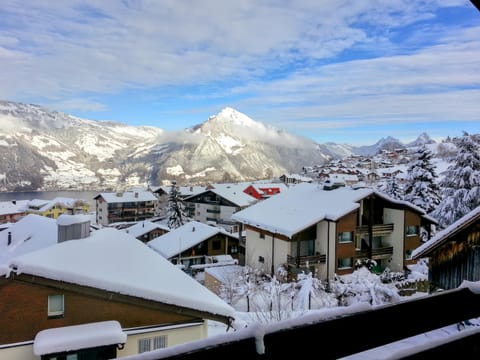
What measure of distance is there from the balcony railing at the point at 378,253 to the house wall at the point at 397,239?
1.44 feet

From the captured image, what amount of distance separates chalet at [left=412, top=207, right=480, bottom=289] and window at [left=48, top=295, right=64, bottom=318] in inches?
318

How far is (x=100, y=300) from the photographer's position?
788 cm

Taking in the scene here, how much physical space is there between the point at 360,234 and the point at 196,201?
34.2 metres

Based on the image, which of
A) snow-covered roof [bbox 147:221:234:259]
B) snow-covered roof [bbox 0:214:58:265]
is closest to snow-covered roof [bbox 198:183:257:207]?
snow-covered roof [bbox 147:221:234:259]

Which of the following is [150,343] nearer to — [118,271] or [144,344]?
[144,344]

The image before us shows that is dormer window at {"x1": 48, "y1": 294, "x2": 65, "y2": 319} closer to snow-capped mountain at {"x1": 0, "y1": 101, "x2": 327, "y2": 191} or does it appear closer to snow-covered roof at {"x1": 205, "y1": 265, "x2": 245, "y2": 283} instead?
snow-covered roof at {"x1": 205, "y1": 265, "x2": 245, "y2": 283}

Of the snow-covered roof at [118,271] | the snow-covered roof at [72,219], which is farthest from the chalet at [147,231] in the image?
the snow-covered roof at [118,271]

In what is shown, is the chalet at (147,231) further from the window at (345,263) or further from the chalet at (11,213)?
the chalet at (11,213)

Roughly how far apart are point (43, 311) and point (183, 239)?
20.5m

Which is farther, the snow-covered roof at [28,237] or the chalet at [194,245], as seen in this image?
the chalet at [194,245]

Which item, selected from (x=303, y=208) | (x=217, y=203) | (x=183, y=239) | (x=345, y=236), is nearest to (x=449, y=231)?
(x=345, y=236)

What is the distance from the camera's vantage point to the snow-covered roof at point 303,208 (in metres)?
18.0

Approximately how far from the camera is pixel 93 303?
7840 mm

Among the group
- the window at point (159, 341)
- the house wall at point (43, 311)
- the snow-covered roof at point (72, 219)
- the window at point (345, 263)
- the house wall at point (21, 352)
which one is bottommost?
the window at point (345, 263)
